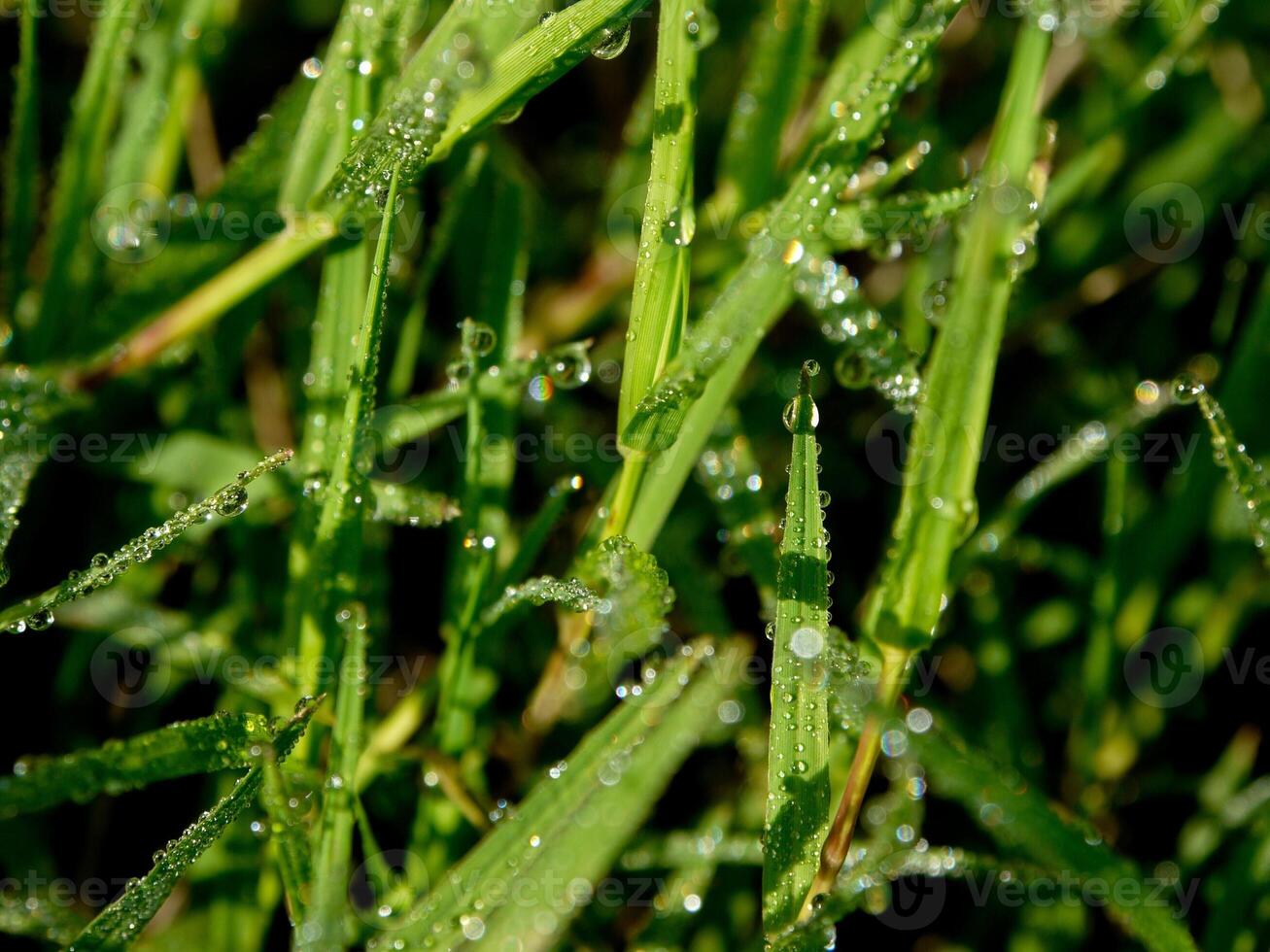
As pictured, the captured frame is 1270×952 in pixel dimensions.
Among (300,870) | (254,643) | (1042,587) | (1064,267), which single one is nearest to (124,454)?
(254,643)

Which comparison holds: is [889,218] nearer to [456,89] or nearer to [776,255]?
[776,255]

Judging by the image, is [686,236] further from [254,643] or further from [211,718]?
[254,643]

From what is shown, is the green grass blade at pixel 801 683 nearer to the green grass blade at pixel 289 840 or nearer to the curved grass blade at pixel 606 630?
the curved grass blade at pixel 606 630
